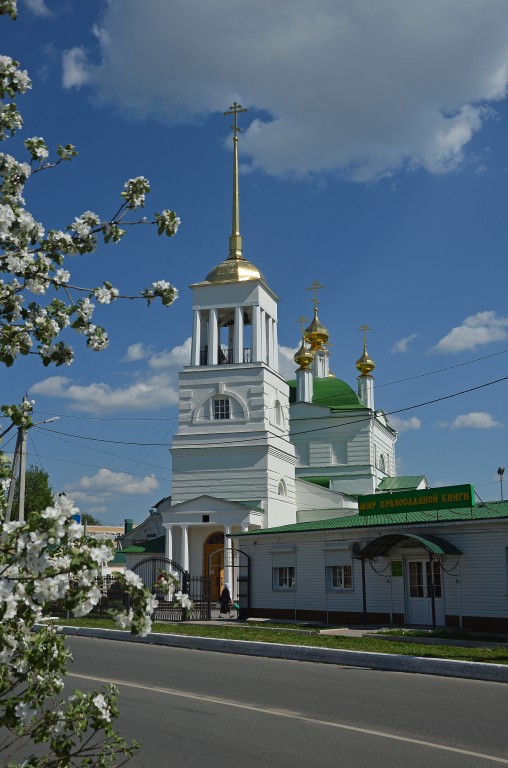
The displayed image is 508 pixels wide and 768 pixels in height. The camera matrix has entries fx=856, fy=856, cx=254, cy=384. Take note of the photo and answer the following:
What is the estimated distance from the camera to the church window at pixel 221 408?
39594 mm

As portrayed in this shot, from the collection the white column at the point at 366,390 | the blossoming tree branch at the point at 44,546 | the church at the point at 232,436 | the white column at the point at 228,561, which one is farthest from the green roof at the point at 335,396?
the blossoming tree branch at the point at 44,546

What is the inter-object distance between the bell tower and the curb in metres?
17.2

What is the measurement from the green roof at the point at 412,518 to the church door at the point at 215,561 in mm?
7911

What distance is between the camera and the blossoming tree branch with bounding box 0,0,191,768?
353 centimetres

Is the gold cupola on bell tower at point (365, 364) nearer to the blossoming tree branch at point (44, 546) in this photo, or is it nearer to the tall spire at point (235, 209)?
the tall spire at point (235, 209)

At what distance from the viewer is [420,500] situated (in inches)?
958

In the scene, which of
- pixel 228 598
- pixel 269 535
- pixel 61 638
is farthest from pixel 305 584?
pixel 61 638

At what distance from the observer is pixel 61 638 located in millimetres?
4402

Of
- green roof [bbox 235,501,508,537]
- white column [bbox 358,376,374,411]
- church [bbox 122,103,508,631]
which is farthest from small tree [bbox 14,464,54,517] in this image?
green roof [bbox 235,501,508,537]

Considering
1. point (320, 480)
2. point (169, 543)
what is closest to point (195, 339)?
point (169, 543)

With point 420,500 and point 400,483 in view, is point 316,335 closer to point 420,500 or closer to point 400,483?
point 400,483

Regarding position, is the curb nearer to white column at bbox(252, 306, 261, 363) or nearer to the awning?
the awning

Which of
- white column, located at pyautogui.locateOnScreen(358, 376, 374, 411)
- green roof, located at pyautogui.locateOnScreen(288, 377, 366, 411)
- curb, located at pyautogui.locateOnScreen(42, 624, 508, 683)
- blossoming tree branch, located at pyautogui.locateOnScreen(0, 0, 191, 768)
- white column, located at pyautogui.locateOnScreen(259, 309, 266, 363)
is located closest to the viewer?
blossoming tree branch, located at pyautogui.locateOnScreen(0, 0, 191, 768)

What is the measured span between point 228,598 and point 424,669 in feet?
59.2
